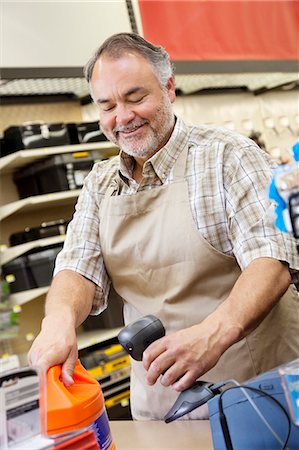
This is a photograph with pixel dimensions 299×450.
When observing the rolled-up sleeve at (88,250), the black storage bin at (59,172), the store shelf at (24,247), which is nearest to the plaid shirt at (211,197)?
the rolled-up sleeve at (88,250)

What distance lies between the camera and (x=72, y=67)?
386 cm

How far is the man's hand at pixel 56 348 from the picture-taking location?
1.39 metres

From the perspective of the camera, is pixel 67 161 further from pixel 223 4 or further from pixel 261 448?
pixel 261 448

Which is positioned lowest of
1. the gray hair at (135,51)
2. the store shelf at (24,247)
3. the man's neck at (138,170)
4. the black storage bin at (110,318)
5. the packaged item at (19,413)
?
the black storage bin at (110,318)

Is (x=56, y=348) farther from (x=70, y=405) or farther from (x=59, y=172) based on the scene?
(x=59, y=172)

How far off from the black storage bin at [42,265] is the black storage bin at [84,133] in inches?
32.1

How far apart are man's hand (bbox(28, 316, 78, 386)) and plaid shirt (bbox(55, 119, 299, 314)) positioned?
0.29m

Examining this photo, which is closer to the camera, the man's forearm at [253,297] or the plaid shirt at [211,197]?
the man's forearm at [253,297]

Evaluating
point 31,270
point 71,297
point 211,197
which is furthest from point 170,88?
point 31,270

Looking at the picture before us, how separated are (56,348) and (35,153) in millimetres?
→ 2621

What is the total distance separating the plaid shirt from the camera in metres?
1.56

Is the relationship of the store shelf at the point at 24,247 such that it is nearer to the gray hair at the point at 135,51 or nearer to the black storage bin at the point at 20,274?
the black storage bin at the point at 20,274

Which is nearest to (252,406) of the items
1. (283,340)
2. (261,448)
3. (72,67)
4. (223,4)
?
(261,448)

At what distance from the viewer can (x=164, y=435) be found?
1.54 m
